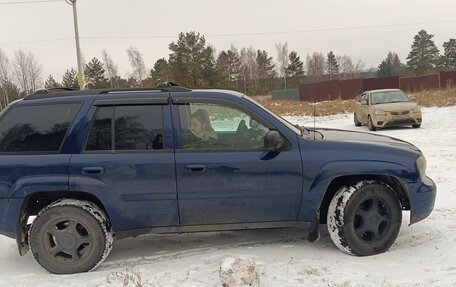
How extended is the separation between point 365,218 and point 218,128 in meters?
1.70

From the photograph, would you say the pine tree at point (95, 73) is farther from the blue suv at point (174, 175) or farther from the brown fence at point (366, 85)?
the blue suv at point (174, 175)

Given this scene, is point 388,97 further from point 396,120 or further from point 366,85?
point 366,85

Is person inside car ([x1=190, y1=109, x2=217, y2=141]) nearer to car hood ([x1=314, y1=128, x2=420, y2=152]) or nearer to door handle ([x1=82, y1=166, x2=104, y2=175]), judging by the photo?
door handle ([x1=82, y1=166, x2=104, y2=175])

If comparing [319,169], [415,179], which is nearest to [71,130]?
[319,169]

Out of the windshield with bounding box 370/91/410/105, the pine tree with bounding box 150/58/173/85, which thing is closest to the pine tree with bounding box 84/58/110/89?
the pine tree with bounding box 150/58/173/85

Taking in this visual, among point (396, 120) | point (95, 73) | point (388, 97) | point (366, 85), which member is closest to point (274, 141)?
point (396, 120)

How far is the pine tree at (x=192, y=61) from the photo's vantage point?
40.8 metres

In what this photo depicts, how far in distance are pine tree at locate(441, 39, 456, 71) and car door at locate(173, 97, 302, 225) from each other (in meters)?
75.2

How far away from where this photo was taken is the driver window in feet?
13.9

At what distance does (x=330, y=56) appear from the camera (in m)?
95.1

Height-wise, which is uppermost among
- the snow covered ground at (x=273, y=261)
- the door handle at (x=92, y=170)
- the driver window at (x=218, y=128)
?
the driver window at (x=218, y=128)

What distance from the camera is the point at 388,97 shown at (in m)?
15.5

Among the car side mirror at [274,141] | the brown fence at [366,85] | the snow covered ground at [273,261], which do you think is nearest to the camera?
the snow covered ground at [273,261]

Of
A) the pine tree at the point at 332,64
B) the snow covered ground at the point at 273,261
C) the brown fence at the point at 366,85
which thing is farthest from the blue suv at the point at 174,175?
A: the pine tree at the point at 332,64
